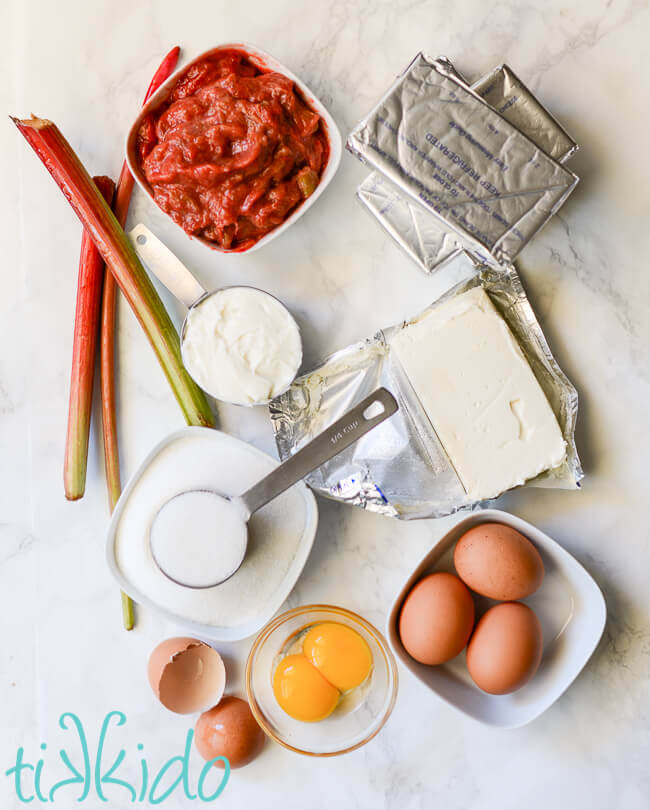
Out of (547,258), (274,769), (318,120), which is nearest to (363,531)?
(274,769)

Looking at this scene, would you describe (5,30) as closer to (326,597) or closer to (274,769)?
(326,597)

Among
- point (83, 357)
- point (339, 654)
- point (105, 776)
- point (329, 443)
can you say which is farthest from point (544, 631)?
point (83, 357)

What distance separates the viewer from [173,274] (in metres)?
1.42

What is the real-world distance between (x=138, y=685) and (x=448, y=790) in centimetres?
71

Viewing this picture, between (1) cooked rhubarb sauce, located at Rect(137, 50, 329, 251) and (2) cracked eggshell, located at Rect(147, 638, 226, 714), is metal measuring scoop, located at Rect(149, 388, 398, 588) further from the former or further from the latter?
(1) cooked rhubarb sauce, located at Rect(137, 50, 329, 251)

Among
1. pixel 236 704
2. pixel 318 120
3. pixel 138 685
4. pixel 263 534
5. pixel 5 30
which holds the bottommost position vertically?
pixel 138 685

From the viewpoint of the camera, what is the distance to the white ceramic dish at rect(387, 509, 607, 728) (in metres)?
1.32

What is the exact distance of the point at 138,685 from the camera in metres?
1.52

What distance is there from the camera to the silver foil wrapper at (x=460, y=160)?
3.83 feet

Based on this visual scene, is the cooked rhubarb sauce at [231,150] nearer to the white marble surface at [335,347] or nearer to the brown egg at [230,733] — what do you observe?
the white marble surface at [335,347]

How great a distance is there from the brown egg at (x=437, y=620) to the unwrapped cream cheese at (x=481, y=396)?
7.6 inches

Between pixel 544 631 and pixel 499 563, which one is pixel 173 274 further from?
pixel 544 631

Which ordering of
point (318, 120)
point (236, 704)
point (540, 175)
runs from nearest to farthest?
1. point (540, 175)
2. point (318, 120)
3. point (236, 704)

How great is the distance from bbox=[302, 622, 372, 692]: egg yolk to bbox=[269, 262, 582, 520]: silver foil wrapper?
26cm
